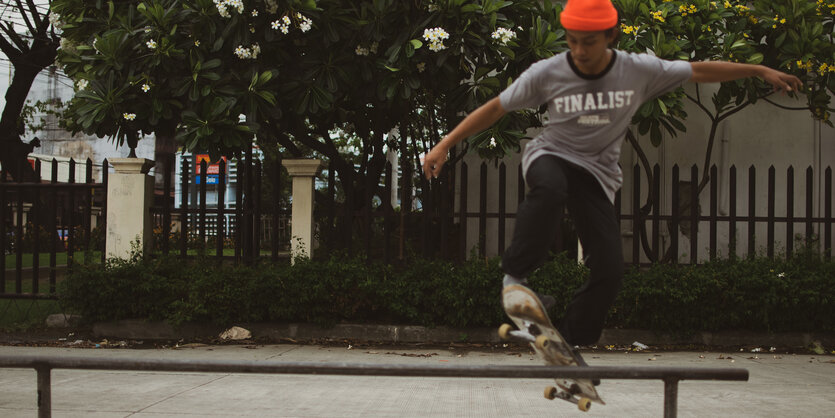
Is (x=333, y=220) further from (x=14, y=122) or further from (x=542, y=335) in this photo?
(x=14, y=122)

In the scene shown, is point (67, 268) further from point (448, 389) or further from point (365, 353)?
point (448, 389)

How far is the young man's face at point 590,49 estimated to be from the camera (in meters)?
2.79

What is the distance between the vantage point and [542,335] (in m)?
3.08

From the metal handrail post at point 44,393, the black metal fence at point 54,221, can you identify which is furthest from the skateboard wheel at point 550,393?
the black metal fence at point 54,221

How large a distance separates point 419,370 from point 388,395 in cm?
234

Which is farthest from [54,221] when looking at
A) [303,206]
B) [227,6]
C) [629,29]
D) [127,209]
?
[629,29]

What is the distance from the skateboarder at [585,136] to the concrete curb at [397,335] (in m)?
4.63

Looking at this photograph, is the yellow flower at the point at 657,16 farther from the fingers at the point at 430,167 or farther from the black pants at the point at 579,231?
the fingers at the point at 430,167

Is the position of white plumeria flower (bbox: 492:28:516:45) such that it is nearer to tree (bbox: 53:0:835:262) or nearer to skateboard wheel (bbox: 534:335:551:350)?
tree (bbox: 53:0:835:262)

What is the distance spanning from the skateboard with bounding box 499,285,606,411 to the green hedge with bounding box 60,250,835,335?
418 cm

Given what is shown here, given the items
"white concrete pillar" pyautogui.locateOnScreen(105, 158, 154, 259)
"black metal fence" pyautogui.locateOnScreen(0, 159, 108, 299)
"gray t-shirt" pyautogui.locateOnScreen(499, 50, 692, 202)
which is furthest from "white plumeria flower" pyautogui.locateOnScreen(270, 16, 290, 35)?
"gray t-shirt" pyautogui.locateOnScreen(499, 50, 692, 202)

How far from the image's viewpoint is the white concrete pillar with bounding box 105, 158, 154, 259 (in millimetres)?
8273

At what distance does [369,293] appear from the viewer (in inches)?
300

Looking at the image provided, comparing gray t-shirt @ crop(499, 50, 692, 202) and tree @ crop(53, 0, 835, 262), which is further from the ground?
tree @ crop(53, 0, 835, 262)
